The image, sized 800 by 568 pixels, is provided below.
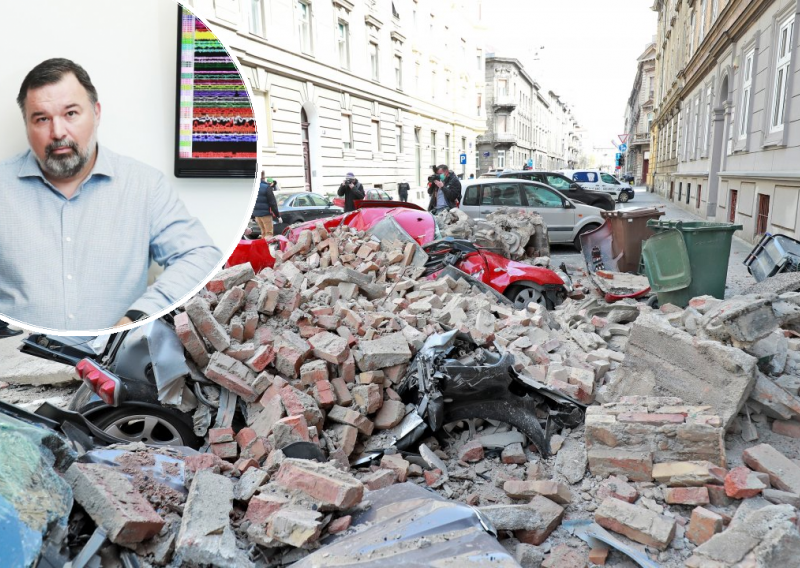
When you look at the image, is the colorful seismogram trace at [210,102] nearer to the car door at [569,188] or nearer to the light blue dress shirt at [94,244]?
the light blue dress shirt at [94,244]

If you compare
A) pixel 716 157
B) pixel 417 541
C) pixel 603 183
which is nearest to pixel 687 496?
pixel 417 541

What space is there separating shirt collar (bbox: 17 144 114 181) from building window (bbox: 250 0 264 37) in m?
18.5

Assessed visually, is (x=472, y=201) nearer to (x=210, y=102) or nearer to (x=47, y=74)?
(x=210, y=102)

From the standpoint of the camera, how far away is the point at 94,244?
149 cm

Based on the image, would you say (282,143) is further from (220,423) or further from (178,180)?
(178,180)

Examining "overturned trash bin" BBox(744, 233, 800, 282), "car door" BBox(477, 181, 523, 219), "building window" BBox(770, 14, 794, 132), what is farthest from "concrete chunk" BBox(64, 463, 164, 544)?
"building window" BBox(770, 14, 794, 132)

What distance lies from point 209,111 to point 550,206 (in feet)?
36.6

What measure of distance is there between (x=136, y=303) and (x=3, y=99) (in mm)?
606

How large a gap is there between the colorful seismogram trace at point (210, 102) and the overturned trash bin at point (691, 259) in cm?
643

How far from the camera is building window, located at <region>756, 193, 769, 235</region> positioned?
11523 mm

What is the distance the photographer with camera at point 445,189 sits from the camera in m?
12.5

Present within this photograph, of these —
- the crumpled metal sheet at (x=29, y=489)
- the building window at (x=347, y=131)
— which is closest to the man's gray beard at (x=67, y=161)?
the crumpled metal sheet at (x=29, y=489)

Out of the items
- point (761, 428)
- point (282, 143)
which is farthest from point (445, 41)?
point (761, 428)

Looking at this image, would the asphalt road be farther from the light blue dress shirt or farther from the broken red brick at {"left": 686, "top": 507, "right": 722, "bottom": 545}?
the light blue dress shirt
